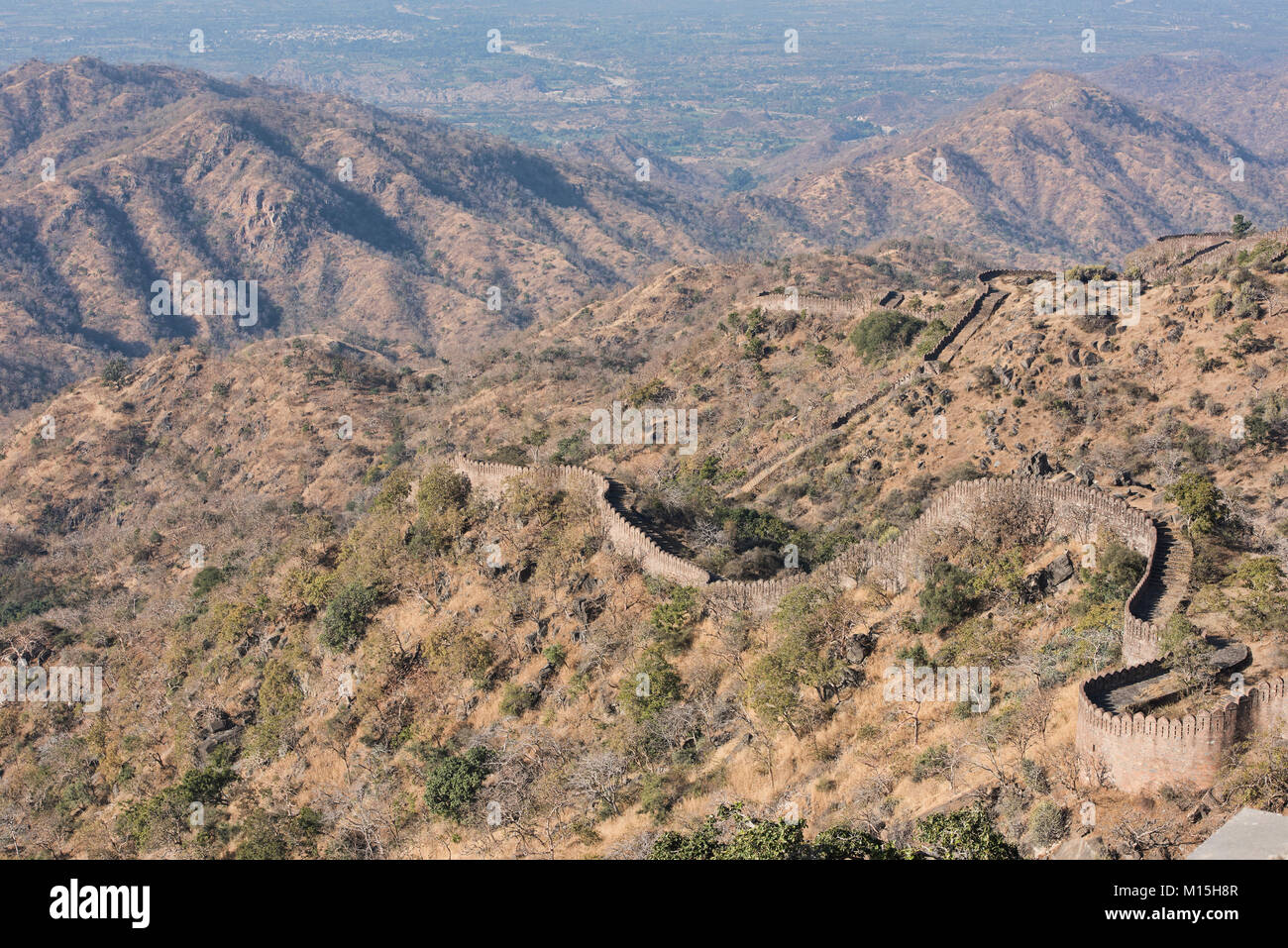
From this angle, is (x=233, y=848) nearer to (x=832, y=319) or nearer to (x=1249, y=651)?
(x=1249, y=651)

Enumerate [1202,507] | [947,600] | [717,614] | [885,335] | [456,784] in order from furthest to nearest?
[885,335] < [717,614] < [456,784] < [947,600] < [1202,507]

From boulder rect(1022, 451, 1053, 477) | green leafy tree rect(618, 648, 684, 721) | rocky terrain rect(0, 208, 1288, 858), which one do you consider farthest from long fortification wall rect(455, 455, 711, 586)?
boulder rect(1022, 451, 1053, 477)

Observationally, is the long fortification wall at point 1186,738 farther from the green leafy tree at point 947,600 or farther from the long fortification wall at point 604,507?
the long fortification wall at point 604,507

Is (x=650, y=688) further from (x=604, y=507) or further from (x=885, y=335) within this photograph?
(x=885, y=335)

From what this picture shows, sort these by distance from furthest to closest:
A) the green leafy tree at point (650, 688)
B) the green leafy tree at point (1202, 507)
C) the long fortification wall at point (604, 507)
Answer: the long fortification wall at point (604, 507)
the green leafy tree at point (650, 688)
the green leafy tree at point (1202, 507)

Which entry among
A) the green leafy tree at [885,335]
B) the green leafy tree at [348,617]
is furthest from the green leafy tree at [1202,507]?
the green leafy tree at [885,335]

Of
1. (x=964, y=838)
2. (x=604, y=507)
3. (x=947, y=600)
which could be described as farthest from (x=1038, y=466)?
(x=964, y=838)

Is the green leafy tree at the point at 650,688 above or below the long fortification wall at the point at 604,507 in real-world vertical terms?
below

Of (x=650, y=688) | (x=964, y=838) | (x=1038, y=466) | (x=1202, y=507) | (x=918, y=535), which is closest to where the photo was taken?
(x=964, y=838)

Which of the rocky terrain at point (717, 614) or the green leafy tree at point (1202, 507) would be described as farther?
the green leafy tree at point (1202, 507)

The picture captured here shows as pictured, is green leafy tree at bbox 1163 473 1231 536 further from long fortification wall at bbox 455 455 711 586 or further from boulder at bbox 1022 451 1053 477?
long fortification wall at bbox 455 455 711 586

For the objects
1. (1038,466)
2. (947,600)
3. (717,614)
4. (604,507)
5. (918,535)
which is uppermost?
(1038,466)

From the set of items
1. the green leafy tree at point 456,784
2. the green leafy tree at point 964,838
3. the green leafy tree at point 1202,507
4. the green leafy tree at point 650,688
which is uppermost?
the green leafy tree at point 1202,507
